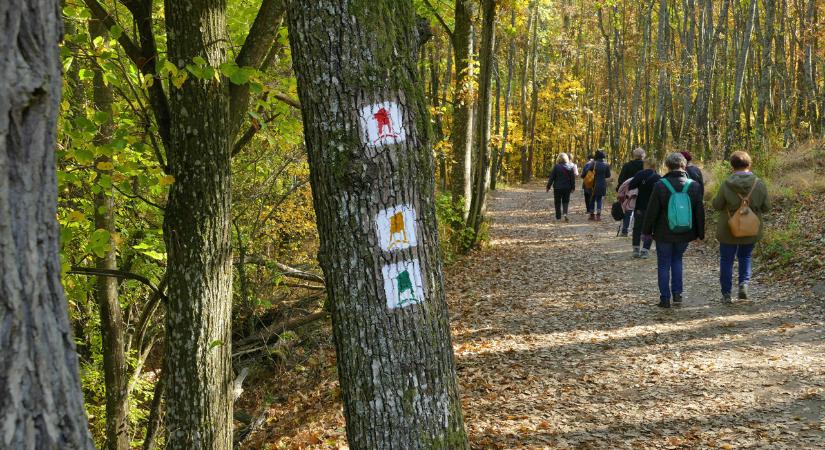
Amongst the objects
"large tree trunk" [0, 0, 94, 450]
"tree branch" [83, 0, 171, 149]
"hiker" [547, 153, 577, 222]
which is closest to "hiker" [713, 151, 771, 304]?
"tree branch" [83, 0, 171, 149]

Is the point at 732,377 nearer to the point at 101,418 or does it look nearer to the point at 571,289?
the point at 571,289

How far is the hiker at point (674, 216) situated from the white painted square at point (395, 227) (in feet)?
19.7

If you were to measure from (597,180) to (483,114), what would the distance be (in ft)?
17.8

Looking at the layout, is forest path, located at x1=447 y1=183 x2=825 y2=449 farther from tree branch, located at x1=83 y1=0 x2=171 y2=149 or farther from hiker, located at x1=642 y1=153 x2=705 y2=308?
tree branch, located at x1=83 y1=0 x2=171 y2=149

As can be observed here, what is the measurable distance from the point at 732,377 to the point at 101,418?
26.3 ft

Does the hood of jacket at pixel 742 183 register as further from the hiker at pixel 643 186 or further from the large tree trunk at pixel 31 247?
the large tree trunk at pixel 31 247

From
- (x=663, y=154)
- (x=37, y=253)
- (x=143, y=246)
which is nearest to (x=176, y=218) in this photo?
(x=143, y=246)

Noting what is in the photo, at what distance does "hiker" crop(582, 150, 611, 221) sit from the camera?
52.3 feet

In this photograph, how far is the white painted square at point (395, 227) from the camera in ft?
8.72

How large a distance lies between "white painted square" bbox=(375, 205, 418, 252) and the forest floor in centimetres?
304

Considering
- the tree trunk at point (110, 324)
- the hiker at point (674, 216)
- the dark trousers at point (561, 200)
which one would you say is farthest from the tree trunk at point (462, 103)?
the tree trunk at point (110, 324)

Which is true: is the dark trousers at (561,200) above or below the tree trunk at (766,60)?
below

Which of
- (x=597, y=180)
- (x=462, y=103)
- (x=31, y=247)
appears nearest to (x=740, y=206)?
(x=462, y=103)

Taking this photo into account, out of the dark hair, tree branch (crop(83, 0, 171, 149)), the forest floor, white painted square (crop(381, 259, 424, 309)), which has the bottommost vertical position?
the forest floor
